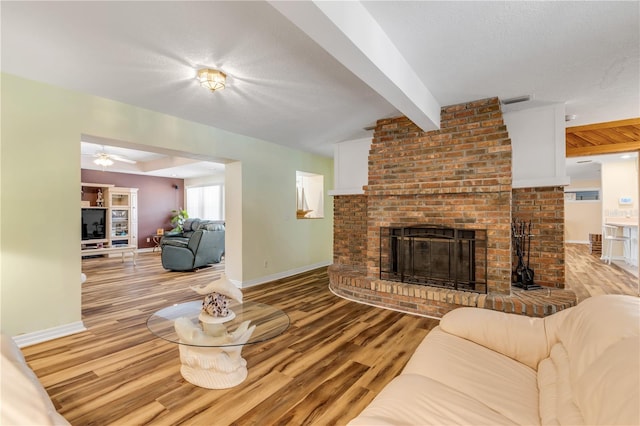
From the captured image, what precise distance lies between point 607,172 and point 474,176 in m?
5.93

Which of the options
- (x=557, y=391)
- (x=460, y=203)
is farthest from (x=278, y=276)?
(x=557, y=391)

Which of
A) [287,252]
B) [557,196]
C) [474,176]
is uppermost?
[474,176]

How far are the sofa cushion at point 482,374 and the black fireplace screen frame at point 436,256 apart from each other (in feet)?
6.01

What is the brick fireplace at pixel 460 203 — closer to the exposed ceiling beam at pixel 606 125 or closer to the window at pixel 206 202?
the exposed ceiling beam at pixel 606 125

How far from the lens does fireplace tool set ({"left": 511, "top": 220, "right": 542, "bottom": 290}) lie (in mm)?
3393

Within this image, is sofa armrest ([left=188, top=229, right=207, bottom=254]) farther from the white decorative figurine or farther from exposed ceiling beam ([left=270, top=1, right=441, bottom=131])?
exposed ceiling beam ([left=270, top=1, right=441, bottom=131])

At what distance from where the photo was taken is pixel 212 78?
252 cm

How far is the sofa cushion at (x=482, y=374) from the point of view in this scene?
4.01ft

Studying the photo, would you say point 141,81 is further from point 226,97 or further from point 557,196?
point 557,196

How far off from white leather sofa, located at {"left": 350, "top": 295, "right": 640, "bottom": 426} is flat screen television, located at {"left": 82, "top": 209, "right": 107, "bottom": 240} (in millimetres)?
8695

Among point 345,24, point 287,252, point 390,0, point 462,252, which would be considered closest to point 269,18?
point 345,24

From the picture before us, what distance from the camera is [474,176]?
11.0ft

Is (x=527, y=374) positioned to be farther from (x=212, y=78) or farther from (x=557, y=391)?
(x=212, y=78)

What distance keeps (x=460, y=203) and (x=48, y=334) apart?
443cm
